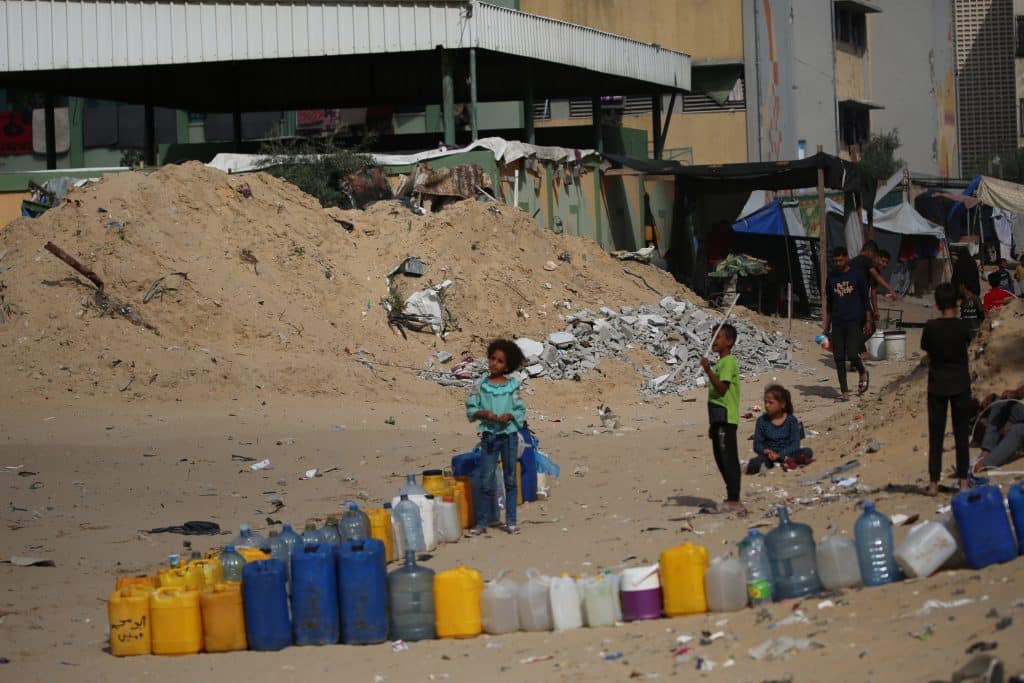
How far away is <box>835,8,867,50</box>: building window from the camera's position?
46844mm

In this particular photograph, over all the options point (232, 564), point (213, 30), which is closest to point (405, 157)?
point (213, 30)

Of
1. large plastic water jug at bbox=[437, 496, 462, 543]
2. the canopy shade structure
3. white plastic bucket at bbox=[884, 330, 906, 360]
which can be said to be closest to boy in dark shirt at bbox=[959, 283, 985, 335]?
white plastic bucket at bbox=[884, 330, 906, 360]

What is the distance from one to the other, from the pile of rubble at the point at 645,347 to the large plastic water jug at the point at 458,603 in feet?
34.0

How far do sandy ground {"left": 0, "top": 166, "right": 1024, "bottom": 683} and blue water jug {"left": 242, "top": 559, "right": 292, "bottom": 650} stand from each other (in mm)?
100

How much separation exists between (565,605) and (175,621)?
7.22 feet

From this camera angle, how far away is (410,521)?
387 inches

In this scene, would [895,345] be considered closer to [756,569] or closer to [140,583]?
[756,569]

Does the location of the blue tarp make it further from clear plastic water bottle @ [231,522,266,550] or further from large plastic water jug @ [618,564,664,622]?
large plastic water jug @ [618,564,664,622]

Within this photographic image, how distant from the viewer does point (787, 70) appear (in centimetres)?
4144

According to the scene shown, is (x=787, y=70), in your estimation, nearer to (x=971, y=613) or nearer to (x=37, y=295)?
(x=37, y=295)

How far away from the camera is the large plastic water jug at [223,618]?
7875 mm

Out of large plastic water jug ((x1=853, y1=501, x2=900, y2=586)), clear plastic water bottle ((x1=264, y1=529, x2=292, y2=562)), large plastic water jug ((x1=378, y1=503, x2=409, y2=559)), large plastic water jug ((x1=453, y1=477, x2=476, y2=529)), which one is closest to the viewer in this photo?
large plastic water jug ((x1=853, y1=501, x2=900, y2=586))

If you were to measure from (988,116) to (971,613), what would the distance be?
5520cm

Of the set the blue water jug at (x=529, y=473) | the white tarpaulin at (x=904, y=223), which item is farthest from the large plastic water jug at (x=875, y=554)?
the white tarpaulin at (x=904, y=223)
